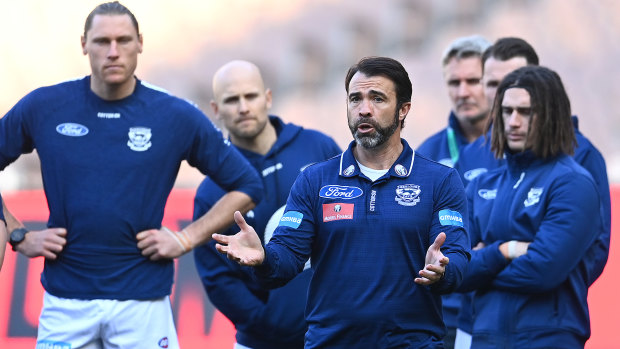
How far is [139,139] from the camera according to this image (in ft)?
16.6

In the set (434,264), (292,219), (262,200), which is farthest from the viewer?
(262,200)

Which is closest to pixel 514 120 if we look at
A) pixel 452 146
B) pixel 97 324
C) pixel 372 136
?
pixel 372 136

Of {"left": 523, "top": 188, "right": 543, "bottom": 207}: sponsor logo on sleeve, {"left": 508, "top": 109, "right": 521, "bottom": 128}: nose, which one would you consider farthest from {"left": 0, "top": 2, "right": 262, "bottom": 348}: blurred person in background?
{"left": 523, "top": 188, "right": 543, "bottom": 207}: sponsor logo on sleeve

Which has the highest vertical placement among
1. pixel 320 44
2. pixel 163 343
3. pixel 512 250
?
pixel 320 44

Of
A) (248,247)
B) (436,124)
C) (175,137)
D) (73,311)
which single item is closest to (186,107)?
(175,137)

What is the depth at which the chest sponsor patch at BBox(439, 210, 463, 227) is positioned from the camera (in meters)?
4.09

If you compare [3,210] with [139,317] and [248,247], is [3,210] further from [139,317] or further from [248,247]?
[248,247]

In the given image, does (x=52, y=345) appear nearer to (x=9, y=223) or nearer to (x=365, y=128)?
(x=9, y=223)

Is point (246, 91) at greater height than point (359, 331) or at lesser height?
greater

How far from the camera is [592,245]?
16.5 ft

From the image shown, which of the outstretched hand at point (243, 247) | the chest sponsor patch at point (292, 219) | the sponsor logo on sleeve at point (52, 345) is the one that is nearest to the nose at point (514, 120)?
the chest sponsor patch at point (292, 219)

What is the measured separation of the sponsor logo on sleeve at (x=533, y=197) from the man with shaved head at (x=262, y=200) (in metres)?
1.33

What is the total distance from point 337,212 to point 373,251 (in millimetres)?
213

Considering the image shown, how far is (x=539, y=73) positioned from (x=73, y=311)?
2.50 meters
